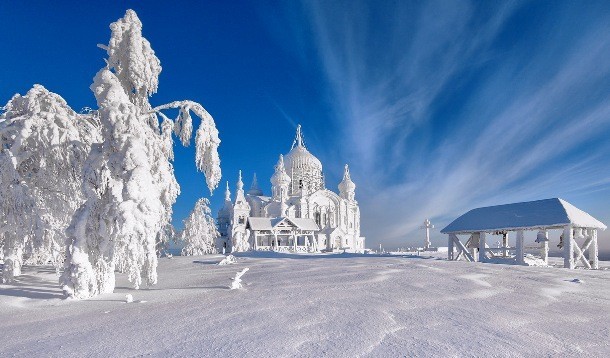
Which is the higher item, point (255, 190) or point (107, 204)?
point (255, 190)

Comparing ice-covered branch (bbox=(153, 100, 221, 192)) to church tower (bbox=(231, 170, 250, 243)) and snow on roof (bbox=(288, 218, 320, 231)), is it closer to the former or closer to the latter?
snow on roof (bbox=(288, 218, 320, 231))

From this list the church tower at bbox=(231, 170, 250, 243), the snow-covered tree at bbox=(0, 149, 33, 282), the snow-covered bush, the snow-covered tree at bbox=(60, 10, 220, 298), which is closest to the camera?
the snow-covered tree at bbox=(60, 10, 220, 298)

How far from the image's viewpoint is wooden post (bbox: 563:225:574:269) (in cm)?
1603

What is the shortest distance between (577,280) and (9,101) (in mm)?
17614

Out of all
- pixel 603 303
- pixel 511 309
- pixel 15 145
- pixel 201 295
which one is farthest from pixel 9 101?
pixel 603 303

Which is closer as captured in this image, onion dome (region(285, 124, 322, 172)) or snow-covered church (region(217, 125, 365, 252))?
snow-covered church (region(217, 125, 365, 252))

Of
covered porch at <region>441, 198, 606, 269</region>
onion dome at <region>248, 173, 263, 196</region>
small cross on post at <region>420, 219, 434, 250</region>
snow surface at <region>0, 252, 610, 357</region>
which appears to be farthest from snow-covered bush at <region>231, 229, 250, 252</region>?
snow surface at <region>0, 252, 610, 357</region>

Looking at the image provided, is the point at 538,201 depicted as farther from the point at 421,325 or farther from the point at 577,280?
the point at 421,325

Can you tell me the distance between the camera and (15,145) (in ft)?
35.3

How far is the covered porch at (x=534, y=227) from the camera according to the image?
658 inches

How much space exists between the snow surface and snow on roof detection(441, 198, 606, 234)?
979 cm

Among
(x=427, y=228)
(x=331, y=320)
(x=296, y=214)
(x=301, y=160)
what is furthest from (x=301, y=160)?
(x=331, y=320)

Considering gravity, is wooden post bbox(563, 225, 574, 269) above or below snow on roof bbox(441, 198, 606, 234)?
below

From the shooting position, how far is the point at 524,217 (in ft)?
59.9
